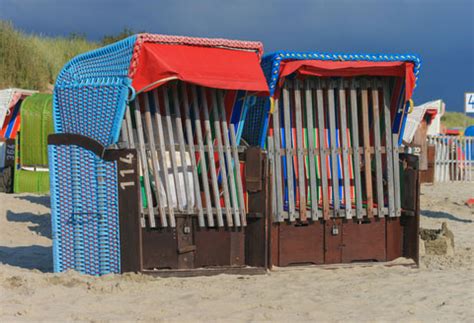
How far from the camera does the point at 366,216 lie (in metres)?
6.84

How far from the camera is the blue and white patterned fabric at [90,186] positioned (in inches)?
230

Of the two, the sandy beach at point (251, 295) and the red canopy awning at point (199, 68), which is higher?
the red canopy awning at point (199, 68)

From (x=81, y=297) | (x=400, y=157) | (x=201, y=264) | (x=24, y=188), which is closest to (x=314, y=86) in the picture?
(x=400, y=157)

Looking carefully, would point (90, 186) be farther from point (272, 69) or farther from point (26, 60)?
point (26, 60)

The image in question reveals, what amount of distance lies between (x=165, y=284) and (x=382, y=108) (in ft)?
10.1

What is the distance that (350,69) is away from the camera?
21.5 feet

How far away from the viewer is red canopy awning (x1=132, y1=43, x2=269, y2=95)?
5.73 meters

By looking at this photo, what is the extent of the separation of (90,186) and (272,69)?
83.0 inches

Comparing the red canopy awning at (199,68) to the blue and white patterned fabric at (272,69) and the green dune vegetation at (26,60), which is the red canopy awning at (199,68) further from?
the green dune vegetation at (26,60)

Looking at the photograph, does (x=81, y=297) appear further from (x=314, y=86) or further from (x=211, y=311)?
(x=314, y=86)

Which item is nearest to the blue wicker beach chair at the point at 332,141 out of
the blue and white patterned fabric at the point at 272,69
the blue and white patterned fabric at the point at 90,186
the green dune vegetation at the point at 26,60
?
the blue and white patterned fabric at the point at 272,69

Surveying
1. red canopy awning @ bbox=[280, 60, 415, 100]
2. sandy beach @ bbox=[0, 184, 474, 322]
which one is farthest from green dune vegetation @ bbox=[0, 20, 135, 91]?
red canopy awning @ bbox=[280, 60, 415, 100]

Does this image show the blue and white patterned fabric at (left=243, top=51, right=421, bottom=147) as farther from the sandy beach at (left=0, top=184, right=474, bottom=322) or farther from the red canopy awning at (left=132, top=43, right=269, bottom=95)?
the sandy beach at (left=0, top=184, right=474, bottom=322)

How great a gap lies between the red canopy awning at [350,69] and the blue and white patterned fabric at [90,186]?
63.7 inches
